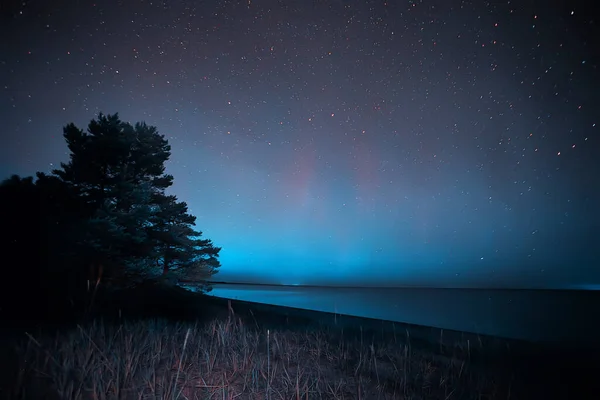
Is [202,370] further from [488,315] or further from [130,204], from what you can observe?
[488,315]

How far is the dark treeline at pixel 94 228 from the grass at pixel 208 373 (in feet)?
18.3

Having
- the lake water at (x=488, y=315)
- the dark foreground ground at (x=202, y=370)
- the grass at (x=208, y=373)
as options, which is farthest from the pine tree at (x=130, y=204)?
the lake water at (x=488, y=315)

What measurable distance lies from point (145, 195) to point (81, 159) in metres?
3.43

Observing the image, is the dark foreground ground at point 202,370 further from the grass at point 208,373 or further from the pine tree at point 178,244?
the pine tree at point 178,244

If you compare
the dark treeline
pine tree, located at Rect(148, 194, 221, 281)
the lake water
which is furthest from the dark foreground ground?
the lake water

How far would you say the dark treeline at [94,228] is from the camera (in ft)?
33.6

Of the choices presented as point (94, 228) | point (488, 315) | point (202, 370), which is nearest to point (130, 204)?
point (94, 228)

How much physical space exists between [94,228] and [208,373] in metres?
9.28

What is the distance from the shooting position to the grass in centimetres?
344

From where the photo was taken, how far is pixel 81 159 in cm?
1322

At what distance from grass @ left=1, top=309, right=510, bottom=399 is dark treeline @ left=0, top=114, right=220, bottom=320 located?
5589 millimetres

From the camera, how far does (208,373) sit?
4.11 meters

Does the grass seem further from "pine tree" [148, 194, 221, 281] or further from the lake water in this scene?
the lake water

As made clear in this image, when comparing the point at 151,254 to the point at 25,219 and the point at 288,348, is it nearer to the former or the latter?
the point at 25,219
